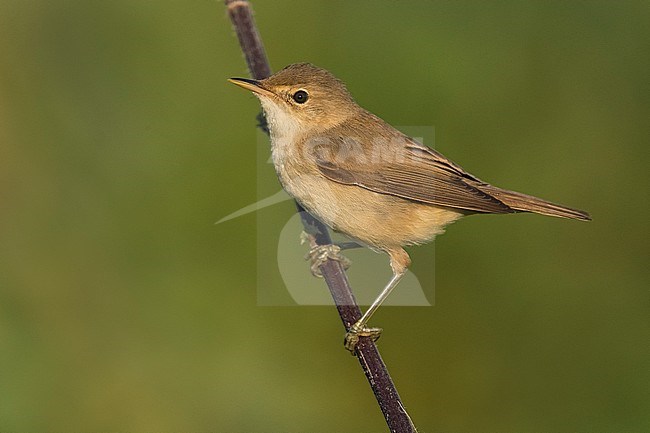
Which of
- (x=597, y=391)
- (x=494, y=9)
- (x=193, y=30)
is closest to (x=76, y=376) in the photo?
(x=193, y=30)

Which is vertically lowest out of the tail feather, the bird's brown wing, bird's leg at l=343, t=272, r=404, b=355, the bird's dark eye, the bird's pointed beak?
bird's leg at l=343, t=272, r=404, b=355

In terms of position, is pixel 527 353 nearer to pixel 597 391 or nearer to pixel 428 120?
pixel 597 391

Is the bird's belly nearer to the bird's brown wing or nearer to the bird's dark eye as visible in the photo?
the bird's brown wing


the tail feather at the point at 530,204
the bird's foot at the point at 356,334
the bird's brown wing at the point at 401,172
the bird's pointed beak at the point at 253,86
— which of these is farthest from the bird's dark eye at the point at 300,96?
the bird's foot at the point at 356,334

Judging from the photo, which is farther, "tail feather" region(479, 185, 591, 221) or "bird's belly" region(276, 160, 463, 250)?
"bird's belly" region(276, 160, 463, 250)

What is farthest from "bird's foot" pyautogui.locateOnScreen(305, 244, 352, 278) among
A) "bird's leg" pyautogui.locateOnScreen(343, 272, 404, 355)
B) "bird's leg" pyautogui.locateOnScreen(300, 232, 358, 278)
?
"bird's leg" pyautogui.locateOnScreen(343, 272, 404, 355)

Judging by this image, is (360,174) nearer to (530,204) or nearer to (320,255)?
(320,255)
